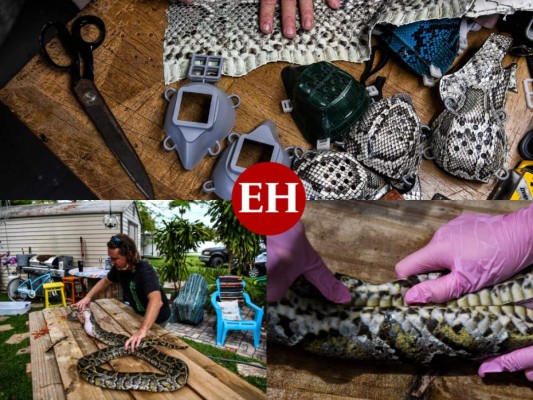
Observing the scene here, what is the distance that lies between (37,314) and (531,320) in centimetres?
72

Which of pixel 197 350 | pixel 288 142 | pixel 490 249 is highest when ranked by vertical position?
pixel 288 142

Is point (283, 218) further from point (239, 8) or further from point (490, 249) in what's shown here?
point (239, 8)

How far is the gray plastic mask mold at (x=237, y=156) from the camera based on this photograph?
1000mm

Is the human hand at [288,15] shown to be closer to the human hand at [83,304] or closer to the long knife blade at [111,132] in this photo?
the long knife blade at [111,132]

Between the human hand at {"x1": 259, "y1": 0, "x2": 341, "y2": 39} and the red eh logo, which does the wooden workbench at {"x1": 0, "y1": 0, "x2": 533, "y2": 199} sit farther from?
the red eh logo

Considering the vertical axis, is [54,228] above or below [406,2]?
below

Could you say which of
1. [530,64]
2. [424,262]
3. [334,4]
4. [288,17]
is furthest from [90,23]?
[530,64]

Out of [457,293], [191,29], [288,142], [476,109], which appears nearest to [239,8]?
[191,29]

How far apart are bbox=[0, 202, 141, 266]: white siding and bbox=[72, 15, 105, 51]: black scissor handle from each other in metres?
0.54

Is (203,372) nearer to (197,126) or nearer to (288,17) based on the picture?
(197,126)

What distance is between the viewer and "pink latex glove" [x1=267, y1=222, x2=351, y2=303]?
694 millimetres

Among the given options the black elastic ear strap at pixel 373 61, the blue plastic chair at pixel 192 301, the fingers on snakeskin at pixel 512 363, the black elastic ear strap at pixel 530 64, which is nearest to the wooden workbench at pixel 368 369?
the fingers on snakeskin at pixel 512 363

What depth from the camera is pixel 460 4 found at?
1082mm

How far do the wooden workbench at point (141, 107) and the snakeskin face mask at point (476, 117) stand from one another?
35mm
